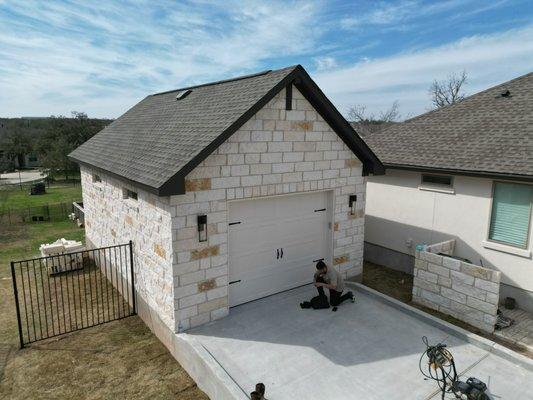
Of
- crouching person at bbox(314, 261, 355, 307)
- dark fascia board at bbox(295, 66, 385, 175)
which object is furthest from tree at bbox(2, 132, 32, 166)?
crouching person at bbox(314, 261, 355, 307)

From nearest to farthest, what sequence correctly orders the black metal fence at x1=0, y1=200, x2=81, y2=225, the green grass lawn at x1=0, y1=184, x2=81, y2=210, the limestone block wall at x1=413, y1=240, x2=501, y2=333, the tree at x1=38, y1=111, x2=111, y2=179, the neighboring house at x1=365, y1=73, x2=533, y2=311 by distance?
the limestone block wall at x1=413, y1=240, x2=501, y2=333 → the neighboring house at x1=365, y1=73, x2=533, y2=311 → the black metal fence at x1=0, y1=200, x2=81, y2=225 → the green grass lawn at x1=0, y1=184, x2=81, y2=210 → the tree at x1=38, y1=111, x2=111, y2=179

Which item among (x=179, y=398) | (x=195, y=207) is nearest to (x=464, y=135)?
(x=195, y=207)

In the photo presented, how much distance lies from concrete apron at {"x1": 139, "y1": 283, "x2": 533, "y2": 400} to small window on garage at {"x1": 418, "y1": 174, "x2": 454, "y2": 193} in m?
4.53

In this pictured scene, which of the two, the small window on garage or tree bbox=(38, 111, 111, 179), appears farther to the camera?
tree bbox=(38, 111, 111, 179)

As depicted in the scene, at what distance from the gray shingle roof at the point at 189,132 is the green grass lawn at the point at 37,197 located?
17.2 meters

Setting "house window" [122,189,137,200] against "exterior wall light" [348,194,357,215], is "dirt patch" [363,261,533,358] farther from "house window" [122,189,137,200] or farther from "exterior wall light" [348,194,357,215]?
"house window" [122,189,137,200]

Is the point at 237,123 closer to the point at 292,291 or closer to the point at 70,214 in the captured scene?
the point at 292,291

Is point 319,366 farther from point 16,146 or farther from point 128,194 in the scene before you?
point 16,146

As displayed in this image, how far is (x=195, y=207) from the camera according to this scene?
725 cm

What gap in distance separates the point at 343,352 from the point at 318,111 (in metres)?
5.37

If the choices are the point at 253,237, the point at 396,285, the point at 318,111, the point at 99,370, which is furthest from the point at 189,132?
the point at 396,285

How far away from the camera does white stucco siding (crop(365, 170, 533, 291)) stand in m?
9.73

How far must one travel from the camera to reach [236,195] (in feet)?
25.8

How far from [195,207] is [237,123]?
1.84 metres
